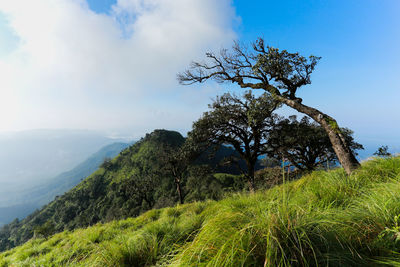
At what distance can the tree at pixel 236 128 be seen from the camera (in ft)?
39.2

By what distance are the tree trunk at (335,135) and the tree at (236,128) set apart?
3067mm

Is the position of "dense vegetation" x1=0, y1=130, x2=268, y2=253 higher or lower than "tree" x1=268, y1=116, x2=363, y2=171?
lower

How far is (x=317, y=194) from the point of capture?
310 cm

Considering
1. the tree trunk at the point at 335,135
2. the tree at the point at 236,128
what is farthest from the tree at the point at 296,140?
the tree trunk at the point at 335,135

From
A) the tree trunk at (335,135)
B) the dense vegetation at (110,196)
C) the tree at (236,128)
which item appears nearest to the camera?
the tree trunk at (335,135)

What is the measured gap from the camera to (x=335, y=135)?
6059 mm

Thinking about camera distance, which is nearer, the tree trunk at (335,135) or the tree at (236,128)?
the tree trunk at (335,135)

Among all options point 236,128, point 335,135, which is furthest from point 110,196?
point 335,135

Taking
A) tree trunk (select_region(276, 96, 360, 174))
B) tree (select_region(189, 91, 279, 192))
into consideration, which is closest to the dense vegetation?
Answer: tree (select_region(189, 91, 279, 192))

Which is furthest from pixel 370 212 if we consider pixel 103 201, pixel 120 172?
pixel 120 172

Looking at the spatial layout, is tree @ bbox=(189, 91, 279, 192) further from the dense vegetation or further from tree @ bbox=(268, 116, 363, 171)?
the dense vegetation

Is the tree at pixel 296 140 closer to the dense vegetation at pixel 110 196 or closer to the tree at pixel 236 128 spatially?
the tree at pixel 236 128

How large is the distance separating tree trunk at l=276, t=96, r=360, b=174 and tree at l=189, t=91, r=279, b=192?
3067 millimetres

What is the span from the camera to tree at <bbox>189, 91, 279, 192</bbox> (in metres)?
11.9
